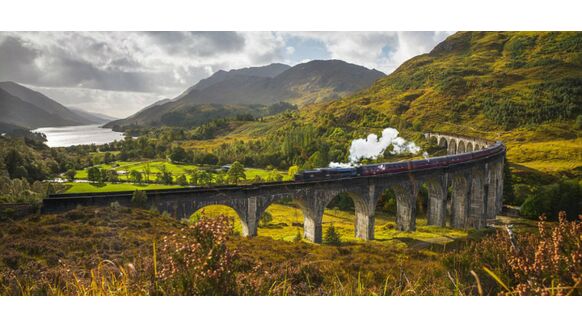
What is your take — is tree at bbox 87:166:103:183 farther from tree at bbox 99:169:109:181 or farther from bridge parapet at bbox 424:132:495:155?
bridge parapet at bbox 424:132:495:155

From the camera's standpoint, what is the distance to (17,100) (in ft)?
33.2

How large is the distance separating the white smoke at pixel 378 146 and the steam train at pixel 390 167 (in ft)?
6.49

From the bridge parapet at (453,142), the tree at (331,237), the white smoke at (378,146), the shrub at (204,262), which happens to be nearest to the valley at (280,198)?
the shrub at (204,262)

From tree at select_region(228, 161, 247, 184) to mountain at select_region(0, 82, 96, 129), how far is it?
6813 millimetres

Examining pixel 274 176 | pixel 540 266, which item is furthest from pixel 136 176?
pixel 540 266

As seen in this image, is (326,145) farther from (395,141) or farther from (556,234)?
(556,234)

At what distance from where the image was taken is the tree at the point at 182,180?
1544 cm

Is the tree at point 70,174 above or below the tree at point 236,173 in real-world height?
above

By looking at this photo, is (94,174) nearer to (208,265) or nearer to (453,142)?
(208,265)

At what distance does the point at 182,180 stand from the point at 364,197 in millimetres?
13657

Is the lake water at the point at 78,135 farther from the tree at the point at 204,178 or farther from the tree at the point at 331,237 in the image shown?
the tree at the point at 331,237

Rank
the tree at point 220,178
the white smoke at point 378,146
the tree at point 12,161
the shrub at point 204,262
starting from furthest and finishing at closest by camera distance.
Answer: the white smoke at point 378,146 → the tree at point 220,178 → the tree at point 12,161 → the shrub at point 204,262

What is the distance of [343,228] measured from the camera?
89.2 feet

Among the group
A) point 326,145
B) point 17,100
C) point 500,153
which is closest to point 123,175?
point 17,100
